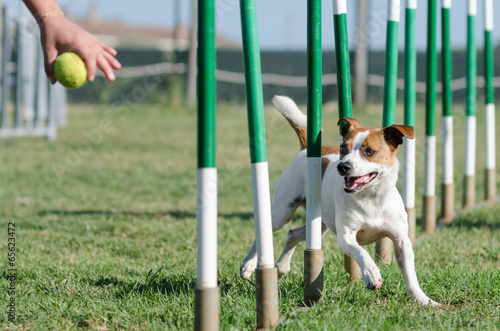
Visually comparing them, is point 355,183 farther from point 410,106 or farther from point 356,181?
point 410,106

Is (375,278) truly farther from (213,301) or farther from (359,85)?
(359,85)

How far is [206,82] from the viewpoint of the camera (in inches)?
98.3

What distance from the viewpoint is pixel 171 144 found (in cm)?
1162

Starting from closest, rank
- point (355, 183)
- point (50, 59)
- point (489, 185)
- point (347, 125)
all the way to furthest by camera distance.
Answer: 1. point (50, 59)
2. point (355, 183)
3. point (347, 125)
4. point (489, 185)

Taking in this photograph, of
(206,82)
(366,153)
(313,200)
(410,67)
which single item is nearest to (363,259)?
→ (313,200)

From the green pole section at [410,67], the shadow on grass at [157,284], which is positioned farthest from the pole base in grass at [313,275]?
the green pole section at [410,67]

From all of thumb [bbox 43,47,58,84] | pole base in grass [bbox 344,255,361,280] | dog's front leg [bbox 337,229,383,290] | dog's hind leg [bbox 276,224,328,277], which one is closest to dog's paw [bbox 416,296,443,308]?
dog's front leg [bbox 337,229,383,290]

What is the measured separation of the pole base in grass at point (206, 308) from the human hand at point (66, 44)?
889mm

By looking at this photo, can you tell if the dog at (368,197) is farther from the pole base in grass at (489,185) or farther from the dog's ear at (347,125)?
the pole base in grass at (489,185)

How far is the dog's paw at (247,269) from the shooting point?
12.1ft

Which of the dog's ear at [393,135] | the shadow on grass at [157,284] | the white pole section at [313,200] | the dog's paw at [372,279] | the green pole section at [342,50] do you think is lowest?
the shadow on grass at [157,284]

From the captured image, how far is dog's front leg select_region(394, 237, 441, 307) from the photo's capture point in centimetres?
321

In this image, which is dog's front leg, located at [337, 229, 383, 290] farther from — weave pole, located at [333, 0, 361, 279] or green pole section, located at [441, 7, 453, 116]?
green pole section, located at [441, 7, 453, 116]

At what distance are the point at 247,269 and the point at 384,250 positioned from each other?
2.85 ft
